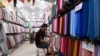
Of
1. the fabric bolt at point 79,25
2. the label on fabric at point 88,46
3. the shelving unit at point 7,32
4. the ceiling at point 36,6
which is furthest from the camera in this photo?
the ceiling at point 36,6

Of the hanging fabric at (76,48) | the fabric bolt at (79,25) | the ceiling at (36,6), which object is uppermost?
the ceiling at (36,6)

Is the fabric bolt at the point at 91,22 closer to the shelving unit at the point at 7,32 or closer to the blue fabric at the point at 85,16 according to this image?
the blue fabric at the point at 85,16

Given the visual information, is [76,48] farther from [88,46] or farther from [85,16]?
[85,16]

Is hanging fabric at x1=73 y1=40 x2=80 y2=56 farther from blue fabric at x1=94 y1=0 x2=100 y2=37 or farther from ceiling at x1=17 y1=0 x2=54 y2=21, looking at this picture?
ceiling at x1=17 y1=0 x2=54 y2=21

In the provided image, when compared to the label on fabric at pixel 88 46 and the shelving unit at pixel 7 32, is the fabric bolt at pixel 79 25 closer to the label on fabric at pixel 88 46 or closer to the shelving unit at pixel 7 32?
the label on fabric at pixel 88 46

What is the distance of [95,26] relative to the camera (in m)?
2.02

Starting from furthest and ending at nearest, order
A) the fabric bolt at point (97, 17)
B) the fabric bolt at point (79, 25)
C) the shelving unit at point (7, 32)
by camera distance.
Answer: the shelving unit at point (7, 32) < the fabric bolt at point (79, 25) < the fabric bolt at point (97, 17)

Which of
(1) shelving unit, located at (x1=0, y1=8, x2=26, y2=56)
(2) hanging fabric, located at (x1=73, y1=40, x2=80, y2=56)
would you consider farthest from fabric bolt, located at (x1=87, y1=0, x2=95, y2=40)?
(1) shelving unit, located at (x1=0, y1=8, x2=26, y2=56)

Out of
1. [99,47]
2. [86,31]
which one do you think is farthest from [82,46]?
[99,47]

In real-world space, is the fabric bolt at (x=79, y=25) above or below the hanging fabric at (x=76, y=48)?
above

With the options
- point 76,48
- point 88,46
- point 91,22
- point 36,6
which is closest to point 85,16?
point 91,22

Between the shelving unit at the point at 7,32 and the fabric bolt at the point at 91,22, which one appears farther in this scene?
the shelving unit at the point at 7,32

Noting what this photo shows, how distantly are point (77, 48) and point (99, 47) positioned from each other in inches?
34.4

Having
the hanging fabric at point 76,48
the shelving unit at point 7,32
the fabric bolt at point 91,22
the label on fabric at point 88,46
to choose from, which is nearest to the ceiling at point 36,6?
the shelving unit at point 7,32
